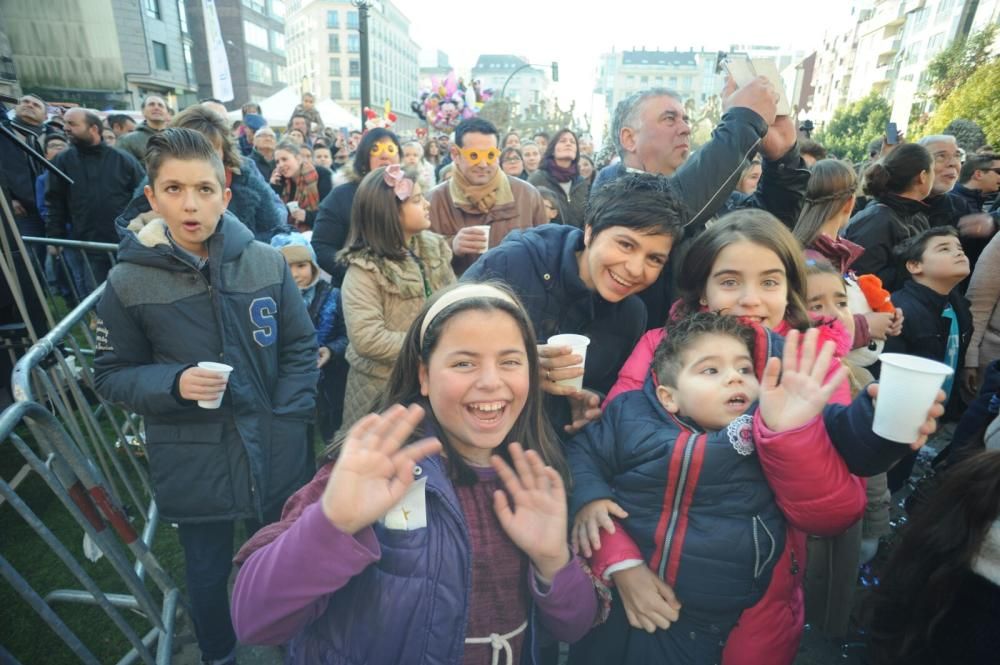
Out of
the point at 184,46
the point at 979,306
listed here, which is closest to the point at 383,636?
the point at 979,306

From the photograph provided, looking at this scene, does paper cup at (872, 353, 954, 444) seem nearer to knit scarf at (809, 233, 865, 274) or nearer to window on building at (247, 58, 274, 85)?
knit scarf at (809, 233, 865, 274)

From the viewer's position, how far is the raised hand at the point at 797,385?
4.45ft

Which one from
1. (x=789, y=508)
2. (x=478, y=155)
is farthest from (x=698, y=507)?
(x=478, y=155)

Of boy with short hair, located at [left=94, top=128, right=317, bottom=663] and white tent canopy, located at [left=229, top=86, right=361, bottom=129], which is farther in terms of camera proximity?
white tent canopy, located at [left=229, top=86, right=361, bottom=129]

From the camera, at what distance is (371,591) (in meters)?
1.32

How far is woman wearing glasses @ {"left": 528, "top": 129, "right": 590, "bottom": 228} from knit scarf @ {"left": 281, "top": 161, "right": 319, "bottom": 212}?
8.63 ft

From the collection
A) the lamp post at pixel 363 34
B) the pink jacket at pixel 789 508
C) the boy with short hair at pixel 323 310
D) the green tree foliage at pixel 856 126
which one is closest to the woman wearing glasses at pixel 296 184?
the boy with short hair at pixel 323 310

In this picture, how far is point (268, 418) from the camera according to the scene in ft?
7.61

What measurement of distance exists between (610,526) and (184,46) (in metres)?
42.0

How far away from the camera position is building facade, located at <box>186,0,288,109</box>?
39750 mm

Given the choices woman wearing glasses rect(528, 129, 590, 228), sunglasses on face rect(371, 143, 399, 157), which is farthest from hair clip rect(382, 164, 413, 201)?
woman wearing glasses rect(528, 129, 590, 228)

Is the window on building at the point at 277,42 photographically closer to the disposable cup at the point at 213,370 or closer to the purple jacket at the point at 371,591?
the disposable cup at the point at 213,370

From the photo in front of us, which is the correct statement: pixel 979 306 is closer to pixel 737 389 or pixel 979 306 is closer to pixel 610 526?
pixel 737 389

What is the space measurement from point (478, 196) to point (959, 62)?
2799cm
